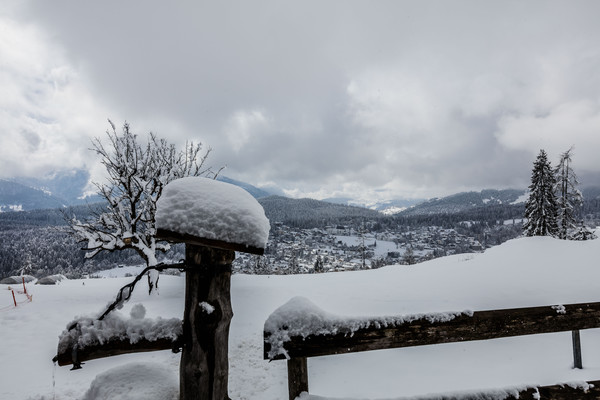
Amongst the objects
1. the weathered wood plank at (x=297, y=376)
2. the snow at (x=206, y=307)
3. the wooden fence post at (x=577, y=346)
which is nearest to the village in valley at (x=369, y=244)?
the wooden fence post at (x=577, y=346)

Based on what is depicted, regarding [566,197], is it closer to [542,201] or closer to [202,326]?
[542,201]

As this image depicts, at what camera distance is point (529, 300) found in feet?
26.8

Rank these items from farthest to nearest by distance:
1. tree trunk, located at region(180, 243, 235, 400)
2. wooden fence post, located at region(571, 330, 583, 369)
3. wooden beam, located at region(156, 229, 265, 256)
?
wooden fence post, located at region(571, 330, 583, 369) < tree trunk, located at region(180, 243, 235, 400) < wooden beam, located at region(156, 229, 265, 256)

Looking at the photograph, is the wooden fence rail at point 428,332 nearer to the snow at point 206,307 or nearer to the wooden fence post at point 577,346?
the snow at point 206,307

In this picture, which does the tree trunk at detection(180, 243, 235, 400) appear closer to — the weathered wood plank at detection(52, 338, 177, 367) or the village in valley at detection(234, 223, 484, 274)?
the weathered wood plank at detection(52, 338, 177, 367)

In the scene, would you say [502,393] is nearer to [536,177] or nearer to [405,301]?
[405,301]

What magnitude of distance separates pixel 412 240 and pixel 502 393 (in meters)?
164

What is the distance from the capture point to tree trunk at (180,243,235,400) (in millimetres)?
1710

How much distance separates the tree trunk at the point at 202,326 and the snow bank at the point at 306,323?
0.33m

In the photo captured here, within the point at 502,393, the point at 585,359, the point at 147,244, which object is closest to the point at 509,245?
the point at 585,359

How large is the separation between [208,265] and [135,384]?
1.03 meters

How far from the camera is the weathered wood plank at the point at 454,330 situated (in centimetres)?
190

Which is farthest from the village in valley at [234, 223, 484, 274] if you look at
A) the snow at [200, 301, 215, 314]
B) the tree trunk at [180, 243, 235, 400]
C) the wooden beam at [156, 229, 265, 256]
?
the wooden beam at [156, 229, 265, 256]

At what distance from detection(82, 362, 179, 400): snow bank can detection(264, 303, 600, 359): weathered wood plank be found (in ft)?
2.40
